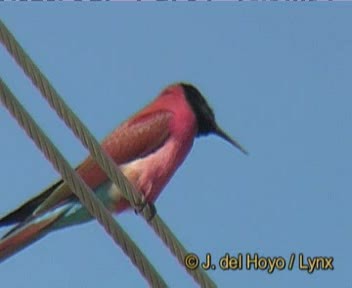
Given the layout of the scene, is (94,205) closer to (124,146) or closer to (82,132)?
(82,132)

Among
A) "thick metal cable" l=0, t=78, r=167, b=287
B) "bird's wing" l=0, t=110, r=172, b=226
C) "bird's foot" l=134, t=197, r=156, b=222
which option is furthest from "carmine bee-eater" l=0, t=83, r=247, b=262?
"thick metal cable" l=0, t=78, r=167, b=287

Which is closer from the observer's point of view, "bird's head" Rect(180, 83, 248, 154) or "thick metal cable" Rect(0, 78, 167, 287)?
"thick metal cable" Rect(0, 78, 167, 287)

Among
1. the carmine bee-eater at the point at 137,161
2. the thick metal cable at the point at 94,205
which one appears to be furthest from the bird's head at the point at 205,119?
the thick metal cable at the point at 94,205

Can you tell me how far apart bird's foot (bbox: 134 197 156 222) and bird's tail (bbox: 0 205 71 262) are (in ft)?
1.28

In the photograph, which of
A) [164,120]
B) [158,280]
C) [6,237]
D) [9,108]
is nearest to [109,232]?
[158,280]

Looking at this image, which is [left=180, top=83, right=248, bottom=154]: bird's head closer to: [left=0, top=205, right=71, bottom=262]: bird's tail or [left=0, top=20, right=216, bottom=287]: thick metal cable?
[left=0, top=205, right=71, bottom=262]: bird's tail

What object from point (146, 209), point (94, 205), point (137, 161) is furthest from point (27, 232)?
point (94, 205)

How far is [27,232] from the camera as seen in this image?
4.54 meters

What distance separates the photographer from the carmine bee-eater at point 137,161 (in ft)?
14.9

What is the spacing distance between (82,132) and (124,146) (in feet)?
5.29

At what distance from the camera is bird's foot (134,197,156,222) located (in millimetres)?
3997

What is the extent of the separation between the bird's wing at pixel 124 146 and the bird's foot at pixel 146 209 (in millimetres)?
393

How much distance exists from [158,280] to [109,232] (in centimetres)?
17

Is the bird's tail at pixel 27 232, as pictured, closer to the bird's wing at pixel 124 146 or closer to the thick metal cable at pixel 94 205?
the bird's wing at pixel 124 146
